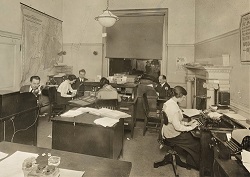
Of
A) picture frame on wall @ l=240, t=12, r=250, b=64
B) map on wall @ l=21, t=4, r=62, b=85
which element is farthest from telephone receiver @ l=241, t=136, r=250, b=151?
map on wall @ l=21, t=4, r=62, b=85

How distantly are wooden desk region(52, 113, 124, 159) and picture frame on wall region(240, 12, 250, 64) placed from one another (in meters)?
2.20

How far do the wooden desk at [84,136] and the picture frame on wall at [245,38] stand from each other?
220cm

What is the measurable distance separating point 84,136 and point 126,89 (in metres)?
2.98

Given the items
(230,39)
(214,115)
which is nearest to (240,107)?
(214,115)

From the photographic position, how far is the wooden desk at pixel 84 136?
282 cm

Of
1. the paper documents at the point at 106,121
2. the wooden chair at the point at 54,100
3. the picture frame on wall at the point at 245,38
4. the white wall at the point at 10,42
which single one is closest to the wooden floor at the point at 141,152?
the wooden chair at the point at 54,100

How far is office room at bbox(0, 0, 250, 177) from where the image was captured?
81.4 inches

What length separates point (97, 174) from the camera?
4.51 ft

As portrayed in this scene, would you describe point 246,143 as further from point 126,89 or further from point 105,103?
point 126,89

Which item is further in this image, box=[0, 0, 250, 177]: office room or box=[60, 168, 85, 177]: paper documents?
box=[0, 0, 250, 177]: office room

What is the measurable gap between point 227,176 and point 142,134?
3696 millimetres

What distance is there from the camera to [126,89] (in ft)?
18.7

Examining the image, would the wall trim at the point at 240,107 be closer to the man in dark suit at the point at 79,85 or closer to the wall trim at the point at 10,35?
the man in dark suit at the point at 79,85

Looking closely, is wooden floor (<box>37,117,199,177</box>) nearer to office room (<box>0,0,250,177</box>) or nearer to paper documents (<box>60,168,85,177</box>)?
office room (<box>0,0,250,177</box>)
